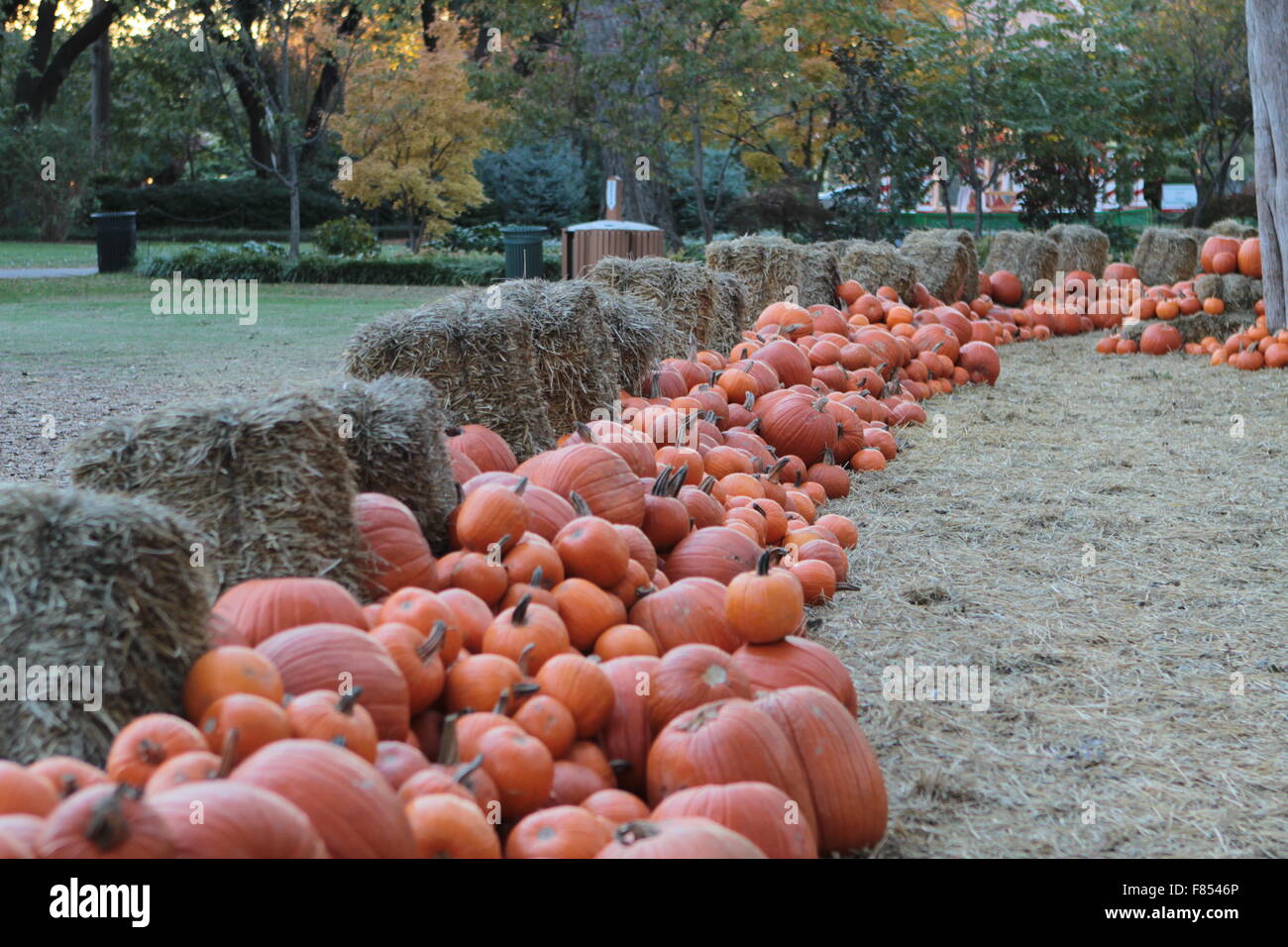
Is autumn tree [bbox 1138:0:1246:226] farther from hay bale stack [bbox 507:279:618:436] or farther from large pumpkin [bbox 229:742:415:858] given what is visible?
large pumpkin [bbox 229:742:415:858]

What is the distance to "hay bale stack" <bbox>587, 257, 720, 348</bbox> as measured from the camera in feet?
27.3

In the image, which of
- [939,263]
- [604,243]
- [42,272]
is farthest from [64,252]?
[939,263]

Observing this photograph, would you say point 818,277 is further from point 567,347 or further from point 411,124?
point 411,124

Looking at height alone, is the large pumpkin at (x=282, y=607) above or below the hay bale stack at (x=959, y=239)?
below

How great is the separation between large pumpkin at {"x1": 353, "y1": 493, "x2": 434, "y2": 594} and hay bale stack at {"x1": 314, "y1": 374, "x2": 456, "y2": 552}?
0.25 metres

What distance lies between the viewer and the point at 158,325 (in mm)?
13336

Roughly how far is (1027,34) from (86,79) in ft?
98.9

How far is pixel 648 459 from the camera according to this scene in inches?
192

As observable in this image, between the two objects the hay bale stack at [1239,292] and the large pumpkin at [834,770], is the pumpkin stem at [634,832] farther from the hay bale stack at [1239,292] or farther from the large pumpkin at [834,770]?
the hay bale stack at [1239,292]

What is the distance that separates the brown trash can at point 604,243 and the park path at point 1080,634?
13.1 feet

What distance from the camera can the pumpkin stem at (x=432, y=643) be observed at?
2799mm

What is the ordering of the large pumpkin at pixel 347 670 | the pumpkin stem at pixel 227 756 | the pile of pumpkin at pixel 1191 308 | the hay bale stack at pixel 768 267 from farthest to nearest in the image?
1. the pile of pumpkin at pixel 1191 308
2. the hay bale stack at pixel 768 267
3. the large pumpkin at pixel 347 670
4. the pumpkin stem at pixel 227 756

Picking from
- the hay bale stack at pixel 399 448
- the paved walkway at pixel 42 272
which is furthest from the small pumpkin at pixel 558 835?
the paved walkway at pixel 42 272

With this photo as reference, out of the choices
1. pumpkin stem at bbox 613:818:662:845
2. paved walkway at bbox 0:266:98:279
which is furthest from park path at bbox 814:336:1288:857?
paved walkway at bbox 0:266:98:279
